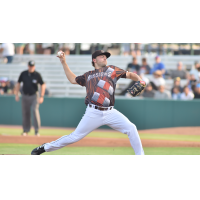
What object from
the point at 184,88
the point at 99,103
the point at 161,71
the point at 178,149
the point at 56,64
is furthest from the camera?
the point at 56,64

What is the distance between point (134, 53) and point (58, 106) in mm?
5879

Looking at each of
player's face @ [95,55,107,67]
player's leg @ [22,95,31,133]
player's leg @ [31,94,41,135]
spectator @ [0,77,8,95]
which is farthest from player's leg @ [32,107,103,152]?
spectator @ [0,77,8,95]

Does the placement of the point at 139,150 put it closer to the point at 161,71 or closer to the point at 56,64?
the point at 161,71

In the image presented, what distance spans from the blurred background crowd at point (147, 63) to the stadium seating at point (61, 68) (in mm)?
214

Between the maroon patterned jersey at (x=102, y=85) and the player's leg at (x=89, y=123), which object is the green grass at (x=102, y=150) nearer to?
the player's leg at (x=89, y=123)

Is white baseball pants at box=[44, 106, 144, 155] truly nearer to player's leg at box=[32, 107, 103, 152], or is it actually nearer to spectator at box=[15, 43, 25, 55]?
player's leg at box=[32, 107, 103, 152]

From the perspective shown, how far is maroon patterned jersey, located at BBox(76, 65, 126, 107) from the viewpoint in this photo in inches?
210

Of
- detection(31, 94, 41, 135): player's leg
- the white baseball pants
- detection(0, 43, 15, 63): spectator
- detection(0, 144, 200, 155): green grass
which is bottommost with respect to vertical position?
detection(0, 144, 200, 155): green grass

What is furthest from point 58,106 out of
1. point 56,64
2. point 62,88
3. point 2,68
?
point 2,68

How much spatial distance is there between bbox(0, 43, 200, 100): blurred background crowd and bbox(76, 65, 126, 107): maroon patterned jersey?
263 inches

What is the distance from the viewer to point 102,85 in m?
5.39

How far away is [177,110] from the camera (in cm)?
1149

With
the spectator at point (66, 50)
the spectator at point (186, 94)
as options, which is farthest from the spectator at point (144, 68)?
the spectator at point (66, 50)

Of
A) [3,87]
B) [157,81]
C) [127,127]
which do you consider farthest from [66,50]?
[127,127]
